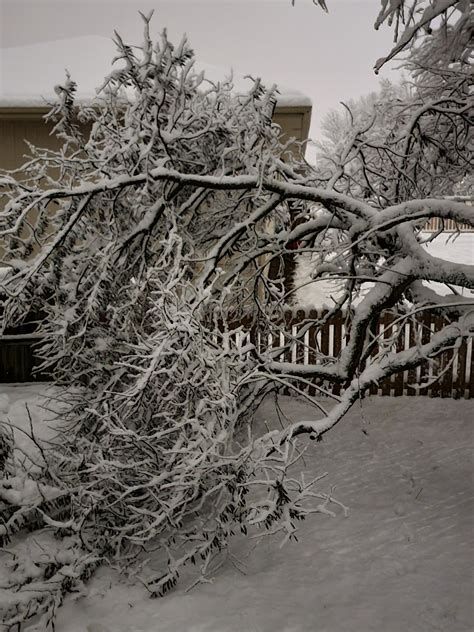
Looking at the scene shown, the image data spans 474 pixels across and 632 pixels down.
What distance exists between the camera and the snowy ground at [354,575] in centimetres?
429

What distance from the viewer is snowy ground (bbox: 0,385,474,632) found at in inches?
169

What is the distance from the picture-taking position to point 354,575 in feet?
15.8

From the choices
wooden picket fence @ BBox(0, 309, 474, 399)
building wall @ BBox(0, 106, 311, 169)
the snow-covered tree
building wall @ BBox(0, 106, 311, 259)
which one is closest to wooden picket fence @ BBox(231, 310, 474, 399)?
wooden picket fence @ BBox(0, 309, 474, 399)

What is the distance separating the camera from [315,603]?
4.48 m

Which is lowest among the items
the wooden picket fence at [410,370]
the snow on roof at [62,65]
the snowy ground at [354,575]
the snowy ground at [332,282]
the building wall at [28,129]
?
the snowy ground at [354,575]

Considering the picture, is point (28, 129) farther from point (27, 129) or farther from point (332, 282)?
point (332, 282)

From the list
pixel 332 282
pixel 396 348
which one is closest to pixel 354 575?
pixel 396 348

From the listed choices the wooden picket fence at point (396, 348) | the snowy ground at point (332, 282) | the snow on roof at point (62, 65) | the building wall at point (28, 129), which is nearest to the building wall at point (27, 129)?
the building wall at point (28, 129)

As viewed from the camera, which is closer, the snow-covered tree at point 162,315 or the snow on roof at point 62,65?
the snow-covered tree at point 162,315

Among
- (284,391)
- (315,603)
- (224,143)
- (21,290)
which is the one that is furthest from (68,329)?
(284,391)

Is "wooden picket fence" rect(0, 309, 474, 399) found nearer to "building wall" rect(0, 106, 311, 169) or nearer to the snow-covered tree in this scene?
the snow-covered tree

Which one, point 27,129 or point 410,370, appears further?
point 27,129

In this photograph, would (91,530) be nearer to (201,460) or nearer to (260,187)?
(201,460)

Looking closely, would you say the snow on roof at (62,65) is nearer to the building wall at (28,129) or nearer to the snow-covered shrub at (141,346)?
the building wall at (28,129)
